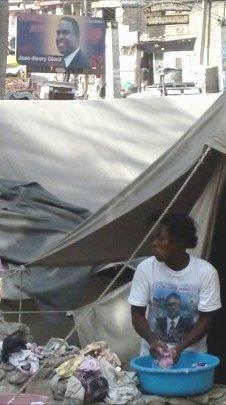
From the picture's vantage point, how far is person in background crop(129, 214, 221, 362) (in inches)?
184

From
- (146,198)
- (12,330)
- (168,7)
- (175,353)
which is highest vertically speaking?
(168,7)

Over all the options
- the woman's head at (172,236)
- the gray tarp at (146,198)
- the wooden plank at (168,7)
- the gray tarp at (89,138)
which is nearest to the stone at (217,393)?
the woman's head at (172,236)

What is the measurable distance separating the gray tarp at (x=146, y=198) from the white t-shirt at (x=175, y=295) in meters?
0.50

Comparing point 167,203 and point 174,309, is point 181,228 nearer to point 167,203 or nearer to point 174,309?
point 174,309

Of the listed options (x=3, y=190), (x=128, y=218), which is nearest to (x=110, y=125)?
(x=3, y=190)

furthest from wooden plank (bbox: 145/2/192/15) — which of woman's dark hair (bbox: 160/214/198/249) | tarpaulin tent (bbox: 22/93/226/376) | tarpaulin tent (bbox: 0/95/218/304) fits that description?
woman's dark hair (bbox: 160/214/198/249)

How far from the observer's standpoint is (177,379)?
4535mm

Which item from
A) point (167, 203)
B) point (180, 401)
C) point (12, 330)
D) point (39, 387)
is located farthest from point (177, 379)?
point (12, 330)

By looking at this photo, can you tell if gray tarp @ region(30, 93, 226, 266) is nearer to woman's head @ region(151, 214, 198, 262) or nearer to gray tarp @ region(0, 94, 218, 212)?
woman's head @ region(151, 214, 198, 262)

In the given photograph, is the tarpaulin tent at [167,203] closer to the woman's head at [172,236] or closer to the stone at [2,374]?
the woman's head at [172,236]

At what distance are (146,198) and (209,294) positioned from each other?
0.78 meters

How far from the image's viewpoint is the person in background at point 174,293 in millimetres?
4684

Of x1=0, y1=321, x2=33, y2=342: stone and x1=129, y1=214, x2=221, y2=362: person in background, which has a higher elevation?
x1=129, y1=214, x2=221, y2=362: person in background

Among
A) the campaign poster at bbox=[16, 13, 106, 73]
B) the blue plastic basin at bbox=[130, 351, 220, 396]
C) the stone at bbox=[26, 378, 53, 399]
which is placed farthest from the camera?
the campaign poster at bbox=[16, 13, 106, 73]
